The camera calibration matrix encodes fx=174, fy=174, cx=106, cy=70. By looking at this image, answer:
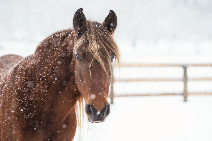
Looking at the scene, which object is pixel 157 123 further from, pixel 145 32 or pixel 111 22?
pixel 145 32

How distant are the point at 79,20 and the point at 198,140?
3.50 metres

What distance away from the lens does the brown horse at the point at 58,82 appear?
1334 millimetres

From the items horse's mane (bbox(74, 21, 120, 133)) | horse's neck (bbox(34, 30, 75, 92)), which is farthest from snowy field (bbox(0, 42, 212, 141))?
horse's mane (bbox(74, 21, 120, 133))

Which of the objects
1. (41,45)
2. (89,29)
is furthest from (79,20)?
(41,45)

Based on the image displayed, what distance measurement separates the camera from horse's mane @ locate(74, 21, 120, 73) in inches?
51.7

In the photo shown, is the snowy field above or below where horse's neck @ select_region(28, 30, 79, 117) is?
below

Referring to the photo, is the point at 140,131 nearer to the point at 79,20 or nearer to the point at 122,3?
the point at 79,20

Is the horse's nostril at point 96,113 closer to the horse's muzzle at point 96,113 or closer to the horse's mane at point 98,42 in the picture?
the horse's muzzle at point 96,113

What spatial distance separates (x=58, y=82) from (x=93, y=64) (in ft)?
1.25

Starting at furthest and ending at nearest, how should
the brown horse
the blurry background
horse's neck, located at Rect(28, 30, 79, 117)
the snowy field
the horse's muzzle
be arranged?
the blurry background < the snowy field < horse's neck, located at Rect(28, 30, 79, 117) < the brown horse < the horse's muzzle

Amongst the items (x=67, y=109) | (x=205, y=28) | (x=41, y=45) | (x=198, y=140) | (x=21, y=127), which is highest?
(x=205, y=28)

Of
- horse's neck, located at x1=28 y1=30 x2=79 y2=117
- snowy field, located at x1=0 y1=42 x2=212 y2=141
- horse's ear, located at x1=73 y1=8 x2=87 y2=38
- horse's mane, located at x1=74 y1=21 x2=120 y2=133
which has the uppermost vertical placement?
horse's ear, located at x1=73 y1=8 x2=87 y2=38

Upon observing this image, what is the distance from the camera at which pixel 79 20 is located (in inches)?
56.2

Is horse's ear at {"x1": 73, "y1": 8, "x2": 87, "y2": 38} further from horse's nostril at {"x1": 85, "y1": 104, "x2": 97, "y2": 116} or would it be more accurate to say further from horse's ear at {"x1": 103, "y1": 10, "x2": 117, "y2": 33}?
horse's nostril at {"x1": 85, "y1": 104, "x2": 97, "y2": 116}
